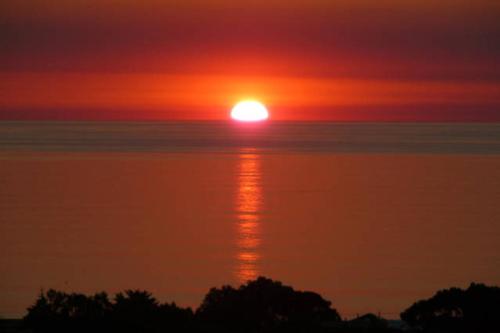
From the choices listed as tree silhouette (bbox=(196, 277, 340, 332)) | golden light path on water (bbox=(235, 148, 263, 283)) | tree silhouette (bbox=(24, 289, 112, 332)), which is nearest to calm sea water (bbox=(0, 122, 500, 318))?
golden light path on water (bbox=(235, 148, 263, 283))

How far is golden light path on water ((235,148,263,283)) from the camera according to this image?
102 feet

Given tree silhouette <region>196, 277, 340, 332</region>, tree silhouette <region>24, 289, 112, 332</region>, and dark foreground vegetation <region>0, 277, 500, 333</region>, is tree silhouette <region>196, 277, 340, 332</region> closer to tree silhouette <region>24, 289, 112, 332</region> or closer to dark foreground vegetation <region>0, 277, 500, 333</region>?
dark foreground vegetation <region>0, 277, 500, 333</region>

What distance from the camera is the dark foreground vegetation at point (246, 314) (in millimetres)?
15250

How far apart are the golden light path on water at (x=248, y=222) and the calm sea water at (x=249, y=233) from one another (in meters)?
0.09

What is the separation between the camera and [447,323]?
16609mm

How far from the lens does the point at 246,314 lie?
16.2 metres

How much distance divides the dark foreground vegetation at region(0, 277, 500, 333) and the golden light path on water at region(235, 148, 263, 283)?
1173cm

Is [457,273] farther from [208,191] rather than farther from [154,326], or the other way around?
[208,191]

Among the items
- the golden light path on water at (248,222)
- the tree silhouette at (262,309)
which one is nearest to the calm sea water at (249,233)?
the golden light path on water at (248,222)

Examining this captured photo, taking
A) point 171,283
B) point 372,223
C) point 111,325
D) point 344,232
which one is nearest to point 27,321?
point 111,325

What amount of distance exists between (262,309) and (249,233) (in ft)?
73.0

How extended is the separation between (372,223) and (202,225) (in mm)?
6936

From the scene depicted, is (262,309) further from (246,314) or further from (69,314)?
(69,314)

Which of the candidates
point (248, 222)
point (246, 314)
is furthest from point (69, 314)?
point (248, 222)
